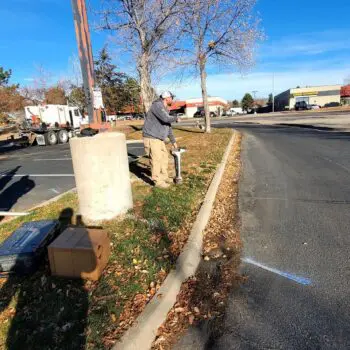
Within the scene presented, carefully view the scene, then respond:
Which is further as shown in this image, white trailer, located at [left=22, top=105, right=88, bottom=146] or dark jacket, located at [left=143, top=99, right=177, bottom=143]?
white trailer, located at [left=22, top=105, right=88, bottom=146]

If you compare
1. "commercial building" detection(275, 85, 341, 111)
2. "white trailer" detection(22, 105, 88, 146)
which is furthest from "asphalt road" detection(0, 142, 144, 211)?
"commercial building" detection(275, 85, 341, 111)

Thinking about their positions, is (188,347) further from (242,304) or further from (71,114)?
(71,114)

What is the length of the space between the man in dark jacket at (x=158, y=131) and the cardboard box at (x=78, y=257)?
10.9ft

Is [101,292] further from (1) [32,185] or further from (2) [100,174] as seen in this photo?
(1) [32,185]

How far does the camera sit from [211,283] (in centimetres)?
339

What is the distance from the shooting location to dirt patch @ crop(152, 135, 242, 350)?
9.12 feet

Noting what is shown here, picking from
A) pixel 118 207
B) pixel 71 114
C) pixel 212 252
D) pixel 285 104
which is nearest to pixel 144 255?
pixel 212 252

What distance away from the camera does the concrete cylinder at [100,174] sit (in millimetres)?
4453

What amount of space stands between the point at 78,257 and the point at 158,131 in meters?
3.66

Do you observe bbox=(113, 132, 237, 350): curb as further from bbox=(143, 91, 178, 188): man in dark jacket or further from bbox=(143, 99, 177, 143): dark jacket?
bbox=(143, 99, 177, 143): dark jacket

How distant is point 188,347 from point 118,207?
2589mm

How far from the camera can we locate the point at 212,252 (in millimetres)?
4105

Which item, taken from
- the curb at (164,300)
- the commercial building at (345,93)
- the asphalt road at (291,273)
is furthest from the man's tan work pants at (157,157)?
the commercial building at (345,93)

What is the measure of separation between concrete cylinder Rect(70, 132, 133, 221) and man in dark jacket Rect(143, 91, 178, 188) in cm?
178
